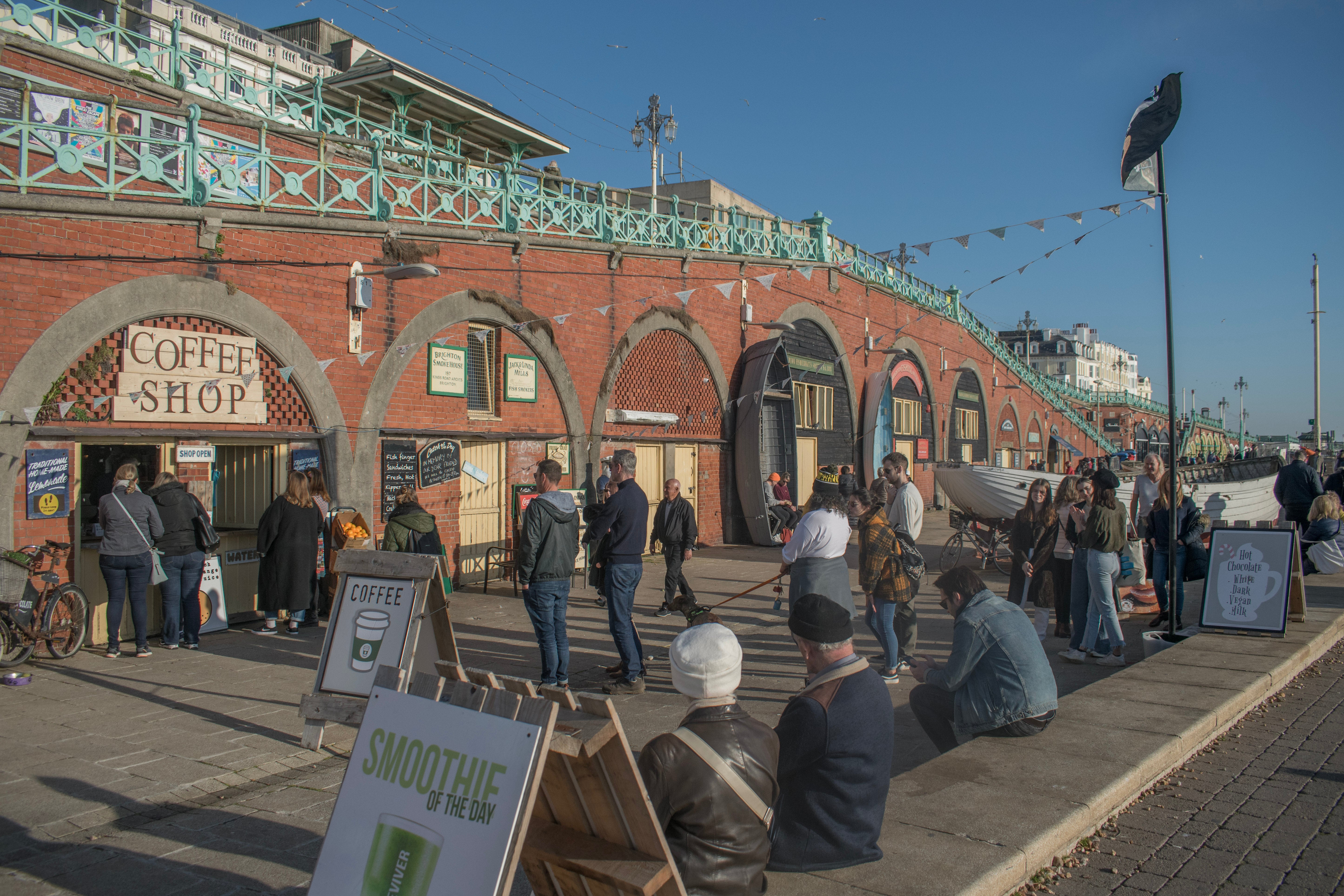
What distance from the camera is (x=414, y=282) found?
38.5ft

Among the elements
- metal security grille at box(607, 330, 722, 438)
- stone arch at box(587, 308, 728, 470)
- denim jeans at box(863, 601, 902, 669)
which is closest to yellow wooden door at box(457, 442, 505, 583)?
stone arch at box(587, 308, 728, 470)

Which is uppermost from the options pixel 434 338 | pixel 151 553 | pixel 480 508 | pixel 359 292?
pixel 359 292

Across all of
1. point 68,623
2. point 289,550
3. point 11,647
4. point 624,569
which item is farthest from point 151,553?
point 624,569

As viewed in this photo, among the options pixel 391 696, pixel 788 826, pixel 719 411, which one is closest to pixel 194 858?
pixel 391 696

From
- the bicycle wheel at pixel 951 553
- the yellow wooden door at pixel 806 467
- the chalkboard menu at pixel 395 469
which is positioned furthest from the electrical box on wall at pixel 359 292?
the yellow wooden door at pixel 806 467

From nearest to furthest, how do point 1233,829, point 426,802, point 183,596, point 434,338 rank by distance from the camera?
point 426,802 → point 1233,829 → point 183,596 → point 434,338

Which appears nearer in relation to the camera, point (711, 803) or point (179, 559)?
point (711, 803)

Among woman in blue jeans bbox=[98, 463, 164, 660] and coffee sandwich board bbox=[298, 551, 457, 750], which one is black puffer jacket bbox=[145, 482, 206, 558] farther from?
coffee sandwich board bbox=[298, 551, 457, 750]

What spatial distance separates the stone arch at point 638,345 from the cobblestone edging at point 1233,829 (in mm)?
10574

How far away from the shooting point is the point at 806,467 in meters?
21.9

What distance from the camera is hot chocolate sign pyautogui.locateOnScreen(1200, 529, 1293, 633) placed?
8.18 m

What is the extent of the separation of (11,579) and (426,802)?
680cm

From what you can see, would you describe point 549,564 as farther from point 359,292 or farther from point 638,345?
point 638,345

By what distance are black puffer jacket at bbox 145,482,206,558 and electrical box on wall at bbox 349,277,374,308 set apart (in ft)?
10.6
